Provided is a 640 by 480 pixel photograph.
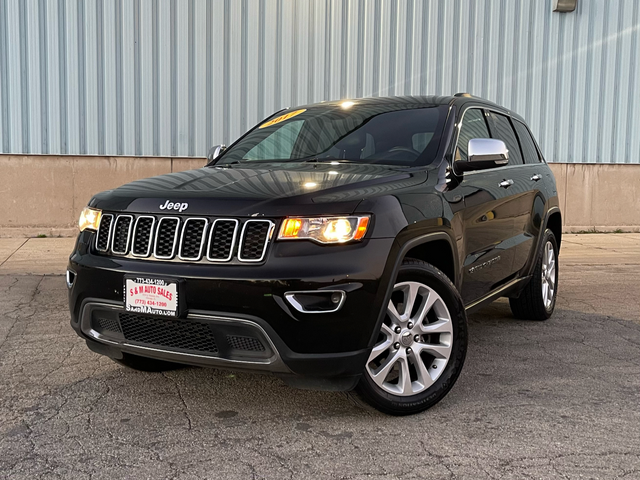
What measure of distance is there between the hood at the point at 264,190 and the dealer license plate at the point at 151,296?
351mm

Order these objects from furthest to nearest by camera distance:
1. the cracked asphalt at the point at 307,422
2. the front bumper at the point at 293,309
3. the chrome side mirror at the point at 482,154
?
the chrome side mirror at the point at 482,154 → the front bumper at the point at 293,309 → the cracked asphalt at the point at 307,422

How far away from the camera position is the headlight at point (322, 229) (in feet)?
9.62

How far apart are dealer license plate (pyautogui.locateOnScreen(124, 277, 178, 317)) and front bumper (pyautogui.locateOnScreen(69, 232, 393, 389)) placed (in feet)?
0.14

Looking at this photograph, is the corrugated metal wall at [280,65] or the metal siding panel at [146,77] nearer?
the corrugated metal wall at [280,65]

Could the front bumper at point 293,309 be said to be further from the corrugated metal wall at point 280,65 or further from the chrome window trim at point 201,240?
the corrugated metal wall at point 280,65

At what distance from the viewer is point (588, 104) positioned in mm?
12359

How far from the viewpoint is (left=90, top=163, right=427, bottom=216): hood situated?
300cm

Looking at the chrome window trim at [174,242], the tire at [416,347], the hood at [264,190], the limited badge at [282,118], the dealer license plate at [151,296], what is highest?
the limited badge at [282,118]

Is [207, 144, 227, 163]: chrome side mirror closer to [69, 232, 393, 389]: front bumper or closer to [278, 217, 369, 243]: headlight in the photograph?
[69, 232, 393, 389]: front bumper

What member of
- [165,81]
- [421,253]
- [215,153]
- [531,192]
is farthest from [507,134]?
[165,81]

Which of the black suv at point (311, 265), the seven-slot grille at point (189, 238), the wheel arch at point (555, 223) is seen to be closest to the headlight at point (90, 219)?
the black suv at point (311, 265)

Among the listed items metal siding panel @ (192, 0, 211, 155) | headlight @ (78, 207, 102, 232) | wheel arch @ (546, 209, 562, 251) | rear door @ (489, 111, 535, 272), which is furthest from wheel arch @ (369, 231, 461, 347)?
metal siding panel @ (192, 0, 211, 155)

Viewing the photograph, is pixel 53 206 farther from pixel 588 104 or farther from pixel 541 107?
pixel 588 104

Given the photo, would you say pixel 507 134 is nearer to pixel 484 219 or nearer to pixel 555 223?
pixel 555 223
